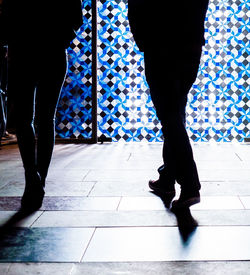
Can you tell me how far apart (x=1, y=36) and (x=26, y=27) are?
8.2 inches

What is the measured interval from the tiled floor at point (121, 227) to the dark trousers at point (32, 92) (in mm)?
359

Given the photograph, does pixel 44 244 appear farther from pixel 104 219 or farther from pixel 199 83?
pixel 199 83

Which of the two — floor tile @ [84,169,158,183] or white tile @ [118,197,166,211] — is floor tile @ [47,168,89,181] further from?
white tile @ [118,197,166,211]

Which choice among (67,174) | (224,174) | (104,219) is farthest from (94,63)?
(104,219)

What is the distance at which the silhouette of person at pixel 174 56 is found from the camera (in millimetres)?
2111

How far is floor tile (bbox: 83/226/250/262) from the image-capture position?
1.58 m

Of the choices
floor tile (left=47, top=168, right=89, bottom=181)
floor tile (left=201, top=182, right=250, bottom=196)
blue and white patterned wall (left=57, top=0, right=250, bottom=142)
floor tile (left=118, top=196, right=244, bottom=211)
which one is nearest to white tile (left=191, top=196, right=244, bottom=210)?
→ floor tile (left=118, top=196, right=244, bottom=211)

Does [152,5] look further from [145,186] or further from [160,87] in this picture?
[145,186]

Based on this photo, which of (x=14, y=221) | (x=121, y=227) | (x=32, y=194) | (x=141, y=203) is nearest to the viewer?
(x=121, y=227)

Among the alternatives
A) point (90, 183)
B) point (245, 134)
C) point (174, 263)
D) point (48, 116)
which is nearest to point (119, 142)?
point (245, 134)

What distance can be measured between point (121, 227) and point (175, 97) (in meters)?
0.73

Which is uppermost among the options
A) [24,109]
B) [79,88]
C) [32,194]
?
[24,109]

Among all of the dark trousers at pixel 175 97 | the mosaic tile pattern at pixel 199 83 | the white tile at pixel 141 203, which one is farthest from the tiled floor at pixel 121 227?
the mosaic tile pattern at pixel 199 83

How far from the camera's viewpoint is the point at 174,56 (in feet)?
7.09
